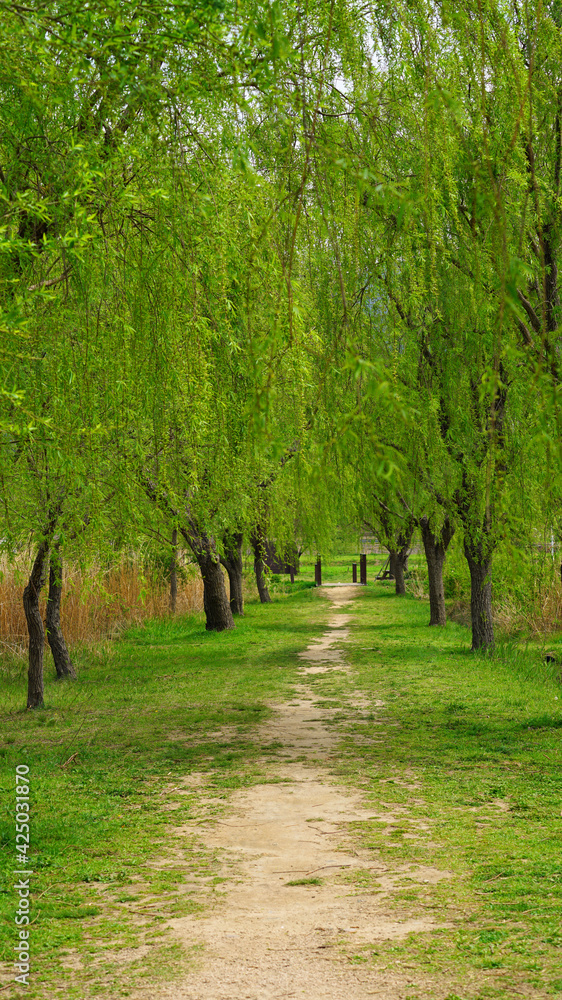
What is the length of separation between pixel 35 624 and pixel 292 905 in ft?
19.8

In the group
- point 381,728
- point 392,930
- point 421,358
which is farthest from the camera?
point 421,358

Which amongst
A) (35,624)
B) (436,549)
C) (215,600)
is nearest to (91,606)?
(215,600)

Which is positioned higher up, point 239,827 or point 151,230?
point 151,230

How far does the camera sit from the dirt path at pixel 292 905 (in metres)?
3.33

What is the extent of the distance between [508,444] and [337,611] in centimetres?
1265

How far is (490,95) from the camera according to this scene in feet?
25.8

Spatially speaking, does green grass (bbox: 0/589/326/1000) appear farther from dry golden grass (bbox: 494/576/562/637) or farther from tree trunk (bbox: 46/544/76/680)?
dry golden grass (bbox: 494/576/562/637)

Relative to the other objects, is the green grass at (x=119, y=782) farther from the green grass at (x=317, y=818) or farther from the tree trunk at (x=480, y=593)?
the tree trunk at (x=480, y=593)

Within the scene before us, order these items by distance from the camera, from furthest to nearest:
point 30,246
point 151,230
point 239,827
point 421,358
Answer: point 421,358 → point 239,827 → point 151,230 → point 30,246

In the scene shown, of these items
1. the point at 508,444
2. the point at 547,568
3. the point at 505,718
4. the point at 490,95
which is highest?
the point at 490,95

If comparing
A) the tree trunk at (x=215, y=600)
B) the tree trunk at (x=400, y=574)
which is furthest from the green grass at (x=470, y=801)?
the tree trunk at (x=400, y=574)

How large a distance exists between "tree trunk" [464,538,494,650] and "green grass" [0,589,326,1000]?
110 inches

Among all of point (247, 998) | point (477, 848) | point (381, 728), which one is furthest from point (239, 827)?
point (381, 728)

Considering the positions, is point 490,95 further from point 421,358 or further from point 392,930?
point 392,930
